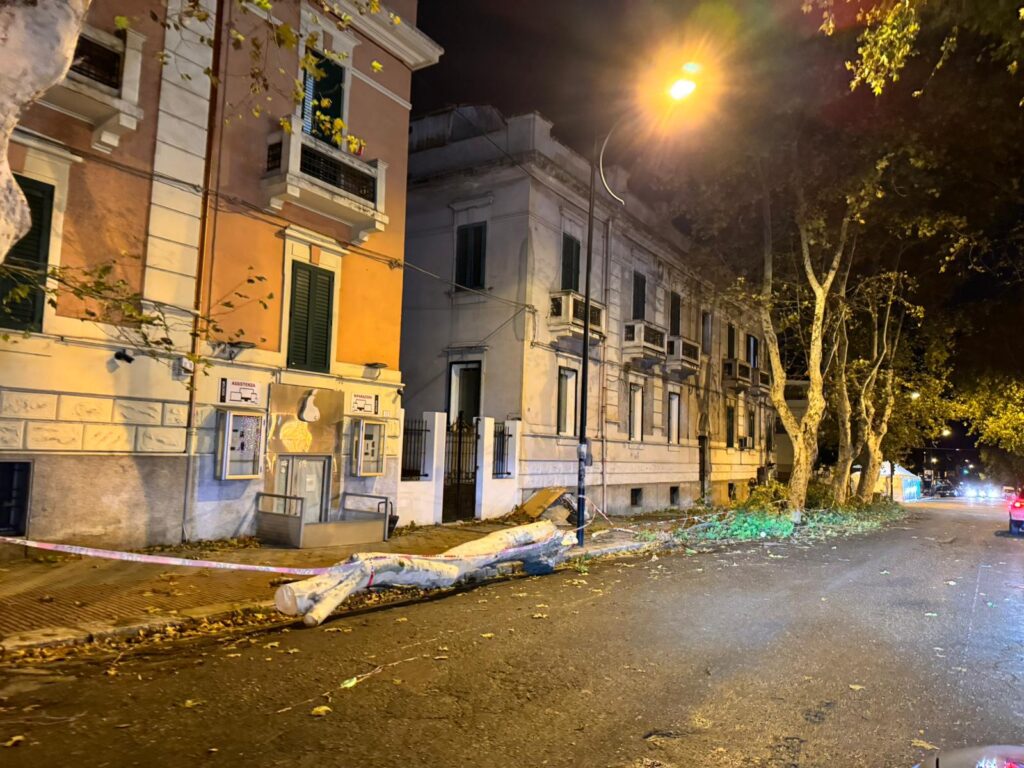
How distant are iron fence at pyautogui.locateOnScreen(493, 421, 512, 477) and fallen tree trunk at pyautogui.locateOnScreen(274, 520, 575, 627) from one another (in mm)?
6287

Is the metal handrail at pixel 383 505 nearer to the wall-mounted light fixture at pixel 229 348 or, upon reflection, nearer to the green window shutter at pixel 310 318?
the green window shutter at pixel 310 318

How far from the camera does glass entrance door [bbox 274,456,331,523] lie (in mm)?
12461

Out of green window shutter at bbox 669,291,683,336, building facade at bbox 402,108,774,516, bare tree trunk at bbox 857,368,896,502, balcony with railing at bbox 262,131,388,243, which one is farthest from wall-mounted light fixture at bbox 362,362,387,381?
bare tree trunk at bbox 857,368,896,502

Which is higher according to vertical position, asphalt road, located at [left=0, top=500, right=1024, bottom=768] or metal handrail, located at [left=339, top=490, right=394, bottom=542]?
metal handrail, located at [left=339, top=490, right=394, bottom=542]

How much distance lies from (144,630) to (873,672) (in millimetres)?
6589

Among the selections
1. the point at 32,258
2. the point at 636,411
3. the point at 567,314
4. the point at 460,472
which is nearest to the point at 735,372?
the point at 636,411

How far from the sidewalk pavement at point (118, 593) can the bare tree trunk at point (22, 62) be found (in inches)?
151

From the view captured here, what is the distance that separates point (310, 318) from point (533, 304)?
22.9 feet

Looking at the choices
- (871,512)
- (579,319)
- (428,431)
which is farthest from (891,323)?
(428,431)

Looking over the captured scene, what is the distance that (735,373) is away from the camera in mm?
30016

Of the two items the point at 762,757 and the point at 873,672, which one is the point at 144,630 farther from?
the point at 873,672

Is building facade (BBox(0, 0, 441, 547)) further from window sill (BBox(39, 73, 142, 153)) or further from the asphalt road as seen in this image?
the asphalt road

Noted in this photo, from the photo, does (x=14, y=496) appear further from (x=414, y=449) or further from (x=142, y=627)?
(x=414, y=449)

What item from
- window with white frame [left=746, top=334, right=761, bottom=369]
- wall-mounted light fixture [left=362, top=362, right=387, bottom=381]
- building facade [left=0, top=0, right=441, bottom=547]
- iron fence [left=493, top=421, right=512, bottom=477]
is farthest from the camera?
window with white frame [left=746, top=334, right=761, bottom=369]
